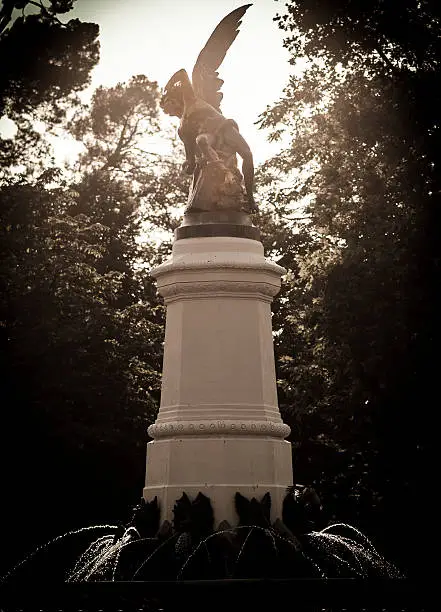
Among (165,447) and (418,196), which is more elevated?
(418,196)

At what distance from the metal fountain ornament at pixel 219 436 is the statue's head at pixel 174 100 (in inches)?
10.2

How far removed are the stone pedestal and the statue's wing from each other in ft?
5.95

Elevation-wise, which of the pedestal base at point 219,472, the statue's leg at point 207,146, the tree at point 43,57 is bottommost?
the pedestal base at point 219,472

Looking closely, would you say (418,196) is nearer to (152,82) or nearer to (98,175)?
(98,175)

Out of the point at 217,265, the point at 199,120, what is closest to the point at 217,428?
the point at 217,265

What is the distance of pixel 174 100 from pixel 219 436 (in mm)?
3790

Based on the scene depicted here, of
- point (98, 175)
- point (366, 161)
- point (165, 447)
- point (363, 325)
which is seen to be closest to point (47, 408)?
point (363, 325)

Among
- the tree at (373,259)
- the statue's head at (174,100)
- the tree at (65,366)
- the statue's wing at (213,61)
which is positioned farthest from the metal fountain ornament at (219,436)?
the tree at (65,366)

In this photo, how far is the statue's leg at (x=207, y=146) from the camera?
920cm

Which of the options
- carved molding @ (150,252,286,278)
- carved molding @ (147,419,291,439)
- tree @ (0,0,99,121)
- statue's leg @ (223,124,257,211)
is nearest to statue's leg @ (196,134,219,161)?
statue's leg @ (223,124,257,211)

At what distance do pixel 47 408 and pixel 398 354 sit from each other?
8.36 m

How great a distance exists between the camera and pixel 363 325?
18.1 m

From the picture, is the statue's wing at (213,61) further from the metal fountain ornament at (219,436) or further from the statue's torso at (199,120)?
the metal fountain ornament at (219,436)

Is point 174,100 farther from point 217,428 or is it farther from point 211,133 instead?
point 217,428
